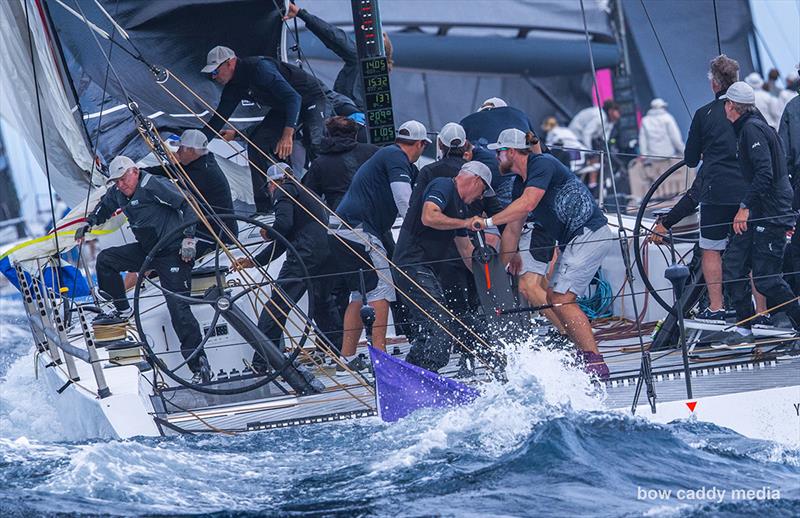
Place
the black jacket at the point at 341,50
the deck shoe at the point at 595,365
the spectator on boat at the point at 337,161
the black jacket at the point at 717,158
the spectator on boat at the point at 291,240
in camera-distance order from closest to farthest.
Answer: the deck shoe at the point at 595,365, the black jacket at the point at 717,158, the spectator on boat at the point at 291,240, the spectator on boat at the point at 337,161, the black jacket at the point at 341,50

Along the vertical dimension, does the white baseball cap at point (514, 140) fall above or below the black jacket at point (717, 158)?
above

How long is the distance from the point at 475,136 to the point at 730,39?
921cm

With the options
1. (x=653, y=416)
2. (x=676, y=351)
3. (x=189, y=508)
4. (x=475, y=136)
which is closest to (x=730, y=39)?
(x=475, y=136)

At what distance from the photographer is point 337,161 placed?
778 cm

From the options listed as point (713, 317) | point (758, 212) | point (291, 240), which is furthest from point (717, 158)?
point (291, 240)

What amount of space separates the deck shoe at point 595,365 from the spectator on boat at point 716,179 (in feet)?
2.43

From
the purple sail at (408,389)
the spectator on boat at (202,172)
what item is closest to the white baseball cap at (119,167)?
the spectator on boat at (202,172)

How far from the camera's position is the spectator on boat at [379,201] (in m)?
7.13

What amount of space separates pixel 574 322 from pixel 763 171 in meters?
1.16

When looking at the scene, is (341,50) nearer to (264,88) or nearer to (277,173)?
(264,88)

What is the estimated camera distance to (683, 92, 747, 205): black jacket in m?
6.83

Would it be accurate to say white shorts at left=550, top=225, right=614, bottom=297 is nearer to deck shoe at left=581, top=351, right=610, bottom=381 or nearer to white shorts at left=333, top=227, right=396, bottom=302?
deck shoe at left=581, top=351, right=610, bottom=381

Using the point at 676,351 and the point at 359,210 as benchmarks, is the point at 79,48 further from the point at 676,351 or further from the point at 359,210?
the point at 676,351

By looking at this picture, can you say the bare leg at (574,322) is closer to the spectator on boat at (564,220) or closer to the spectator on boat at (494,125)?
the spectator on boat at (564,220)
